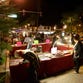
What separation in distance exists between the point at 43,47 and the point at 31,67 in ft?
25.8

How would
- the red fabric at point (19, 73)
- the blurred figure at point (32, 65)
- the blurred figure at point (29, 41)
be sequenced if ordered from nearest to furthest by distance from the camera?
the blurred figure at point (32, 65), the red fabric at point (19, 73), the blurred figure at point (29, 41)

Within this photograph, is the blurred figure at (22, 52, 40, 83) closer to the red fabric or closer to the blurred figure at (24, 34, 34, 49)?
the red fabric

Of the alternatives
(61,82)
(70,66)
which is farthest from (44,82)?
(70,66)

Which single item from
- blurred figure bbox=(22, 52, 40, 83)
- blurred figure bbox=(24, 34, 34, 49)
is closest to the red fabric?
blurred figure bbox=(22, 52, 40, 83)

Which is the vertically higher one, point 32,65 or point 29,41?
point 29,41

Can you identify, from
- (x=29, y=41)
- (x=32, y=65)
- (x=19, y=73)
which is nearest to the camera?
(x=32, y=65)

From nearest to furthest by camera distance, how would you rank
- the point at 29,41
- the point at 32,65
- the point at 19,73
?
the point at 32,65 → the point at 19,73 → the point at 29,41

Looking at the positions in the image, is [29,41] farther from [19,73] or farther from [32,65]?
[32,65]

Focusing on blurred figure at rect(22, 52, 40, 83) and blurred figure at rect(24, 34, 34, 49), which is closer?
blurred figure at rect(22, 52, 40, 83)

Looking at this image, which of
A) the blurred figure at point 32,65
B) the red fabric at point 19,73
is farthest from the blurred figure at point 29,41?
the blurred figure at point 32,65

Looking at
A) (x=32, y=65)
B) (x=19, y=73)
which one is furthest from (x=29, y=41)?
(x=32, y=65)

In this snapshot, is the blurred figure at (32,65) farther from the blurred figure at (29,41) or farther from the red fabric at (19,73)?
the blurred figure at (29,41)

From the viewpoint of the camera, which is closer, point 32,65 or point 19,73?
point 32,65

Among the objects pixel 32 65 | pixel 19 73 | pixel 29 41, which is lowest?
pixel 19 73
